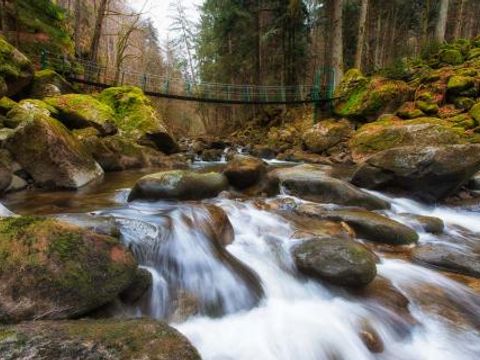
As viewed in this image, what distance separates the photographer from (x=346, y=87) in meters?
14.4

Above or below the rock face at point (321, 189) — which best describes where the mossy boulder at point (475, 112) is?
above

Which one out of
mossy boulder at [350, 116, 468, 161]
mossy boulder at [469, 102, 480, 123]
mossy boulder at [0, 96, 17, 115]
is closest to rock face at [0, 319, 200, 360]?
mossy boulder at [0, 96, 17, 115]

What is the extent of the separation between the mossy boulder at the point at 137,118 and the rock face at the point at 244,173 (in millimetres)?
5202

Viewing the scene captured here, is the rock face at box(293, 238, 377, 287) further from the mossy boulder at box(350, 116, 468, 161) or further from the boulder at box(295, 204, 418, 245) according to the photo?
the mossy boulder at box(350, 116, 468, 161)

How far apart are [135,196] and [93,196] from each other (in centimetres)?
80

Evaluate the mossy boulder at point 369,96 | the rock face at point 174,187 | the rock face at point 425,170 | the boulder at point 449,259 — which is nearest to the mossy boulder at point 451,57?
the mossy boulder at point 369,96

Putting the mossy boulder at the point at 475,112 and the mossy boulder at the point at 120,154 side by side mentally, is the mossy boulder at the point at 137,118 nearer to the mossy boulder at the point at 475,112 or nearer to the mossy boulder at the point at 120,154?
the mossy boulder at the point at 120,154

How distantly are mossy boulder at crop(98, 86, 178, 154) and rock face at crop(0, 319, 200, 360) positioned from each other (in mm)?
9596

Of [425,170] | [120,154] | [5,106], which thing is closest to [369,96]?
[425,170]

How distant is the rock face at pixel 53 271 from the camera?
2270mm

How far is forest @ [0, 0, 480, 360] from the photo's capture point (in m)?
2.47

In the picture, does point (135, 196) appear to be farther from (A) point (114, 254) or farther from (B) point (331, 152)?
(B) point (331, 152)

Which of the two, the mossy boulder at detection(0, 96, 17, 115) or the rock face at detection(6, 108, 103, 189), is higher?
the mossy boulder at detection(0, 96, 17, 115)

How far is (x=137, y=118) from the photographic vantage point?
11.6 meters
